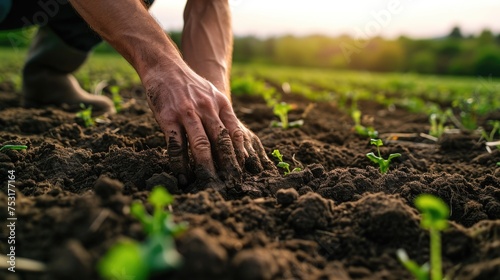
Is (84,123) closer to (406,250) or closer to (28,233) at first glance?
(28,233)

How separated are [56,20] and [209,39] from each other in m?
1.67

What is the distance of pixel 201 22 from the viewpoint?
276 centimetres

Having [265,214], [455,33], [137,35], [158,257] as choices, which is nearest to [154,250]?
[158,257]

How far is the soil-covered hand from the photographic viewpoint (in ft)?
5.93

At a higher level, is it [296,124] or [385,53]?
[296,124]

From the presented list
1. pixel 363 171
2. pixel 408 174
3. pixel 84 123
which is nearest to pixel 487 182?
pixel 408 174

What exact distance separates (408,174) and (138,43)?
1.28m

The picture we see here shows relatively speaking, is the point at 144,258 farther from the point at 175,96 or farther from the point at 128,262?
the point at 175,96

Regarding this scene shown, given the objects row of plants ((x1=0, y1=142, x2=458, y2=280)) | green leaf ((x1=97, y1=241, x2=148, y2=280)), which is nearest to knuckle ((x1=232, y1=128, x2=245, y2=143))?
row of plants ((x1=0, y1=142, x2=458, y2=280))

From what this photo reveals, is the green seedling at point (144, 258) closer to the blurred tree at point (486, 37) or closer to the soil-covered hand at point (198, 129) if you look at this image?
the soil-covered hand at point (198, 129)

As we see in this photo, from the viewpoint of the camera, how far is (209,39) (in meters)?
2.68

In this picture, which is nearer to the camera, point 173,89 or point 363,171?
point 173,89

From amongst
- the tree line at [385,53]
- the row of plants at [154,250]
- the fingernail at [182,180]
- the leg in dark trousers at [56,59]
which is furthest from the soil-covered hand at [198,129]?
the tree line at [385,53]

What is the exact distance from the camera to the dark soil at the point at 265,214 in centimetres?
109
